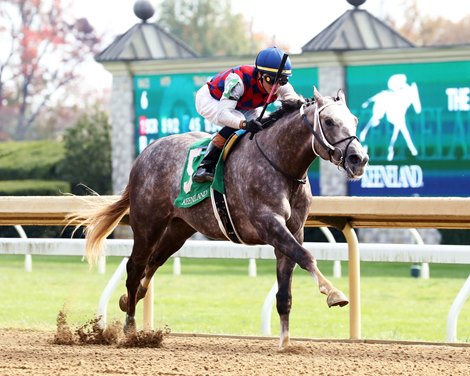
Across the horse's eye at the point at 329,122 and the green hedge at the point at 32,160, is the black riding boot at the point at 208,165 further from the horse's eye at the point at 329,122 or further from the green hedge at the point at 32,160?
the green hedge at the point at 32,160

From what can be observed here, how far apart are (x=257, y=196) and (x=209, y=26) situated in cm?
4187

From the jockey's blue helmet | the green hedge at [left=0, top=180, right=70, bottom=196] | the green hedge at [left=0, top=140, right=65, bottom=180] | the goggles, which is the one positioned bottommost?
the green hedge at [left=0, top=180, right=70, bottom=196]

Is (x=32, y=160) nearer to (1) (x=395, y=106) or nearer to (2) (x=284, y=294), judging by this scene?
(1) (x=395, y=106)

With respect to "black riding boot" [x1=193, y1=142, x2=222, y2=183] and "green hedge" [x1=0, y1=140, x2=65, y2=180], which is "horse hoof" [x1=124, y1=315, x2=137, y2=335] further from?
"green hedge" [x1=0, y1=140, x2=65, y2=180]

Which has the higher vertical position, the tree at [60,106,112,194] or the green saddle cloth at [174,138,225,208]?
the green saddle cloth at [174,138,225,208]

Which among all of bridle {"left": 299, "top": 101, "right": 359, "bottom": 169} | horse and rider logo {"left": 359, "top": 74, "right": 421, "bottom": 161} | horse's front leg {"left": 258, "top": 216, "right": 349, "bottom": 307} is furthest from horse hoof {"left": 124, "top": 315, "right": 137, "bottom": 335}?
horse and rider logo {"left": 359, "top": 74, "right": 421, "bottom": 161}

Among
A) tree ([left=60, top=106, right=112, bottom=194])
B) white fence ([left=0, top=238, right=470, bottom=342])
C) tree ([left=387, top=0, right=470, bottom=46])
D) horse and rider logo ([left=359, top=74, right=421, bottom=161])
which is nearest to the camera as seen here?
white fence ([left=0, top=238, right=470, bottom=342])

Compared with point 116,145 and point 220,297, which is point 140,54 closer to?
point 116,145

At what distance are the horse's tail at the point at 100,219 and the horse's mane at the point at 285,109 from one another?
1.19 m

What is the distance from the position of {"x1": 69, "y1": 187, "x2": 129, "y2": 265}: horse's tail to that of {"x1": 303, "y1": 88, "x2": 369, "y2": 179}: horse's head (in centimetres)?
158

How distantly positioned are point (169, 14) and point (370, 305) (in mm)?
37789

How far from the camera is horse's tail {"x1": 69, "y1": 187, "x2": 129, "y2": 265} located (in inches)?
280

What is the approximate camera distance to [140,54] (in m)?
19.8

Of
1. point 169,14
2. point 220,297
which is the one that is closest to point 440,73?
point 220,297
